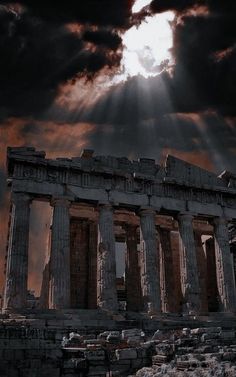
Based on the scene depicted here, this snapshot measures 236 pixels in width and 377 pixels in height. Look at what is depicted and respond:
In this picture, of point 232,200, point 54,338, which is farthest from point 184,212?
point 54,338

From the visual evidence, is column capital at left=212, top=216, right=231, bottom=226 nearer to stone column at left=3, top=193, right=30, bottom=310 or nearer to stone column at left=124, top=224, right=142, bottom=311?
stone column at left=124, top=224, right=142, bottom=311

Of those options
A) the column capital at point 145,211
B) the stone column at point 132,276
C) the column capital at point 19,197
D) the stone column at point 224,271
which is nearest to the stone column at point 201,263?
the stone column at point 224,271

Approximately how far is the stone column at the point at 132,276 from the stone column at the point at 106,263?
10.5ft

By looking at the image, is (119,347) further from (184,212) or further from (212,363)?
(184,212)

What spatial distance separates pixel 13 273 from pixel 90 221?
704 cm

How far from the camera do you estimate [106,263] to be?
21.5 metres

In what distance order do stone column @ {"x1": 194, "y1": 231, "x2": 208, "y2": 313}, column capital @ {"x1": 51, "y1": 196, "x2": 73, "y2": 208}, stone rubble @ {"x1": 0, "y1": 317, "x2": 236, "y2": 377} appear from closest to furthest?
1. stone rubble @ {"x1": 0, "y1": 317, "x2": 236, "y2": 377}
2. column capital @ {"x1": 51, "y1": 196, "x2": 73, "y2": 208}
3. stone column @ {"x1": 194, "y1": 231, "x2": 208, "y2": 313}

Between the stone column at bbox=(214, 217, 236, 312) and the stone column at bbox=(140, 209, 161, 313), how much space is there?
403 centimetres

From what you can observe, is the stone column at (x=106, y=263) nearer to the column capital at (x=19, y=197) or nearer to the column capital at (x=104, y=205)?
the column capital at (x=104, y=205)

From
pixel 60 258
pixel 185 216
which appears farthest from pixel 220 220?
pixel 60 258

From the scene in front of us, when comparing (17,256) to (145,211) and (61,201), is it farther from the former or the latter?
(145,211)

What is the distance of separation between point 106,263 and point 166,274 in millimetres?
5730

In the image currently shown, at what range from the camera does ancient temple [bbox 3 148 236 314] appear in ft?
67.2

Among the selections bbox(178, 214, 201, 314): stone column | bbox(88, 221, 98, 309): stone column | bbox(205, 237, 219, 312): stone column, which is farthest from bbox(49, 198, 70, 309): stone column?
bbox(205, 237, 219, 312): stone column
